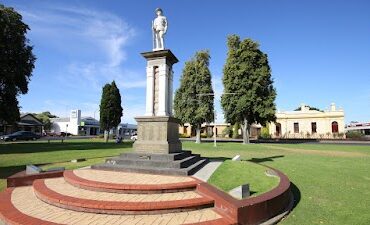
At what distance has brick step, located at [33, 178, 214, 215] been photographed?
6172 mm

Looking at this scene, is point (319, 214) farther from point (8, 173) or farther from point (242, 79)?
point (242, 79)

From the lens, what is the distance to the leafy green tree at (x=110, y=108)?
45688 mm

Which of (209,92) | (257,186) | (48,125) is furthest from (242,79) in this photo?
(48,125)

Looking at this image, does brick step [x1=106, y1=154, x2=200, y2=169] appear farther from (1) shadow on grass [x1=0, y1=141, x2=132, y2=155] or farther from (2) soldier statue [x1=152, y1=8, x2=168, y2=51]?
(1) shadow on grass [x1=0, y1=141, x2=132, y2=155]

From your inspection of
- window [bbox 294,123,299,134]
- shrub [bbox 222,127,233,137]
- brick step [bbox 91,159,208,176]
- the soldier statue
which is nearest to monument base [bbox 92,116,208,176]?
brick step [bbox 91,159,208,176]

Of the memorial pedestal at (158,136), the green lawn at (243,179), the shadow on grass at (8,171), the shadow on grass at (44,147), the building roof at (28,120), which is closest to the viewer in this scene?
the green lawn at (243,179)

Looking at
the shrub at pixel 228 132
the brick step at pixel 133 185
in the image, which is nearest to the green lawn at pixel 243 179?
the brick step at pixel 133 185

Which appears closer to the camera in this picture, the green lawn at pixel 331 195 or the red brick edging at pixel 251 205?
the red brick edging at pixel 251 205

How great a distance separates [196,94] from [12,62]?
2189 cm

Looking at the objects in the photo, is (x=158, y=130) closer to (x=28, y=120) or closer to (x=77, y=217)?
(x=77, y=217)

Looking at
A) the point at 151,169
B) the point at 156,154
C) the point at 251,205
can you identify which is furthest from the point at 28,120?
the point at 251,205

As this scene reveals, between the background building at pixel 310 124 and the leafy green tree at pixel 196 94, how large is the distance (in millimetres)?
26450

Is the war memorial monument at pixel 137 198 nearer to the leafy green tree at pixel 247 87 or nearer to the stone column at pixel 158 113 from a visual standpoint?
the stone column at pixel 158 113

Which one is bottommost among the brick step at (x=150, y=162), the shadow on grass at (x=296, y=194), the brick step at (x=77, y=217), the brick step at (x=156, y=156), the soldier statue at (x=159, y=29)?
the shadow on grass at (x=296, y=194)
